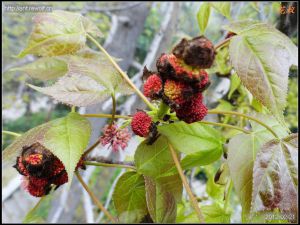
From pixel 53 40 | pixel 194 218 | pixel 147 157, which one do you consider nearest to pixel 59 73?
pixel 53 40

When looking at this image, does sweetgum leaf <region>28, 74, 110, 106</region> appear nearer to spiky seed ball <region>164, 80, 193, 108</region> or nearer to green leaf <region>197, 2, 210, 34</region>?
spiky seed ball <region>164, 80, 193, 108</region>

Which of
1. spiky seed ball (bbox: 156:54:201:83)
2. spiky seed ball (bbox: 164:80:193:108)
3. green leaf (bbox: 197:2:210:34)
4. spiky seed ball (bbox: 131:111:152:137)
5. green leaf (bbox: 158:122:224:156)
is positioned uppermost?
green leaf (bbox: 197:2:210:34)

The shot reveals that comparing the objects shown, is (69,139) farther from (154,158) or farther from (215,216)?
(215,216)

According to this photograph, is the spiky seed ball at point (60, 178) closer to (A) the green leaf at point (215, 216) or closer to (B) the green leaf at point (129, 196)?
(B) the green leaf at point (129, 196)

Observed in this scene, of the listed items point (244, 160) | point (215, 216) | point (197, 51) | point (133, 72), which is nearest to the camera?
point (197, 51)

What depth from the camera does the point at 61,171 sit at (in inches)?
18.8

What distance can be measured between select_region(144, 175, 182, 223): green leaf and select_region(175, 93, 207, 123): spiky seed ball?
0.12m

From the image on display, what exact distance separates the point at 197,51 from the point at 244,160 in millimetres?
180

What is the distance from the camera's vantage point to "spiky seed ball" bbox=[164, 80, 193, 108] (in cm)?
39

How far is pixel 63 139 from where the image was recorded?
0.43 metres

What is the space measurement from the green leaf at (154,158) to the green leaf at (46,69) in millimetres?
224

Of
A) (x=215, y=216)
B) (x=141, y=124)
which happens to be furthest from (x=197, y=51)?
(x=215, y=216)

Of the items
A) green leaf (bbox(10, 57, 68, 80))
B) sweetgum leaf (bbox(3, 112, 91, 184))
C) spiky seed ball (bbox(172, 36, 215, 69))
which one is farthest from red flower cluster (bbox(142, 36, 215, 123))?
green leaf (bbox(10, 57, 68, 80))

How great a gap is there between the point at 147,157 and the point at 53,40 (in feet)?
0.68
